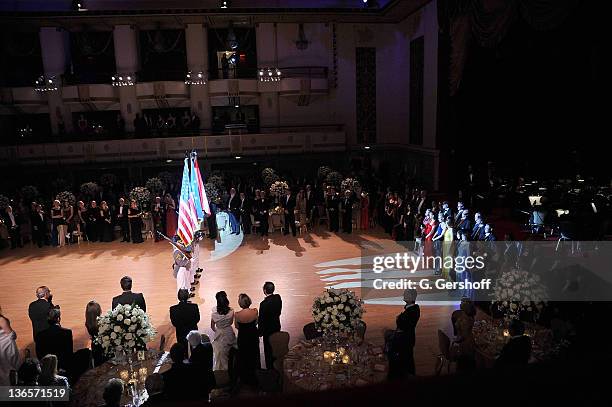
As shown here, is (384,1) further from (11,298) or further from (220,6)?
(11,298)

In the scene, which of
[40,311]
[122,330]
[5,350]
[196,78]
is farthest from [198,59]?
[122,330]

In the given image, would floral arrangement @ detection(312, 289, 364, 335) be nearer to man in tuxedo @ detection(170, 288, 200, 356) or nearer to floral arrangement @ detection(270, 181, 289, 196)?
man in tuxedo @ detection(170, 288, 200, 356)

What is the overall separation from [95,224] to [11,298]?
492cm

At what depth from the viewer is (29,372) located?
451 centimetres


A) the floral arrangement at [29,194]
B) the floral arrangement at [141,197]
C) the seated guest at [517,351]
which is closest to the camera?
the seated guest at [517,351]

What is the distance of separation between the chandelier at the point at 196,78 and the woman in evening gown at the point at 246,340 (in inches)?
672

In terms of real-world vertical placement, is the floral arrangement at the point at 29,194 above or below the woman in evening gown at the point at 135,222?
above

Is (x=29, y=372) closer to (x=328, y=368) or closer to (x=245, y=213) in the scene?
(x=328, y=368)

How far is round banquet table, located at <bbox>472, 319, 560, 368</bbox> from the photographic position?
5324 millimetres

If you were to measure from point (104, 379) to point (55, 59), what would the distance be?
68.1 ft

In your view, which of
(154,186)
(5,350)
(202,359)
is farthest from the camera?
(154,186)

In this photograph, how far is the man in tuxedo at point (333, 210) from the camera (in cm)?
1480

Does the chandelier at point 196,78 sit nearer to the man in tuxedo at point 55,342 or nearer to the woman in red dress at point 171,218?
the woman in red dress at point 171,218

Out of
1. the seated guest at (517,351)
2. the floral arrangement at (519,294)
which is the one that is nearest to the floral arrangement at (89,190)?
the floral arrangement at (519,294)
